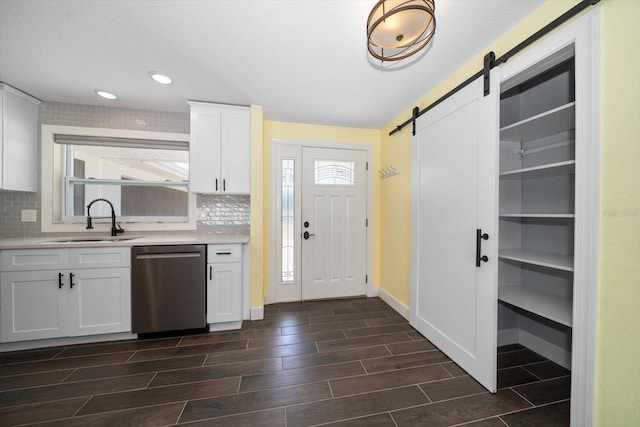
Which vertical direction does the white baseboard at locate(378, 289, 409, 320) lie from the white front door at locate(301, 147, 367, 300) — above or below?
below

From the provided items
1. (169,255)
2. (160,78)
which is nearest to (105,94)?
(160,78)

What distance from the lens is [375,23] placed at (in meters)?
1.08

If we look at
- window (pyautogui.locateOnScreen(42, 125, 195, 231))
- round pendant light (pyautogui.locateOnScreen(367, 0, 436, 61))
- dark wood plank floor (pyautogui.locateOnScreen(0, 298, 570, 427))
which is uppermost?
round pendant light (pyautogui.locateOnScreen(367, 0, 436, 61))

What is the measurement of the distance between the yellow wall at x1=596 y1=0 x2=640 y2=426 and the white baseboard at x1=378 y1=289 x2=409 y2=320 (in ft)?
5.36

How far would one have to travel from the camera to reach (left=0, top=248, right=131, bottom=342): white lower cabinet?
2.05m

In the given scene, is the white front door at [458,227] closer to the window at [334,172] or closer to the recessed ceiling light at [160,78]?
the window at [334,172]

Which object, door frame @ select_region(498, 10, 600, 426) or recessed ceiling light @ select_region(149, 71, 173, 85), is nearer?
door frame @ select_region(498, 10, 600, 426)

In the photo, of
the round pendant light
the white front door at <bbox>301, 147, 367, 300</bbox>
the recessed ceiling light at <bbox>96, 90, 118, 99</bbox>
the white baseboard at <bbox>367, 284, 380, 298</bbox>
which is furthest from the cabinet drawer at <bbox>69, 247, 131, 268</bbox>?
the white baseboard at <bbox>367, 284, 380, 298</bbox>

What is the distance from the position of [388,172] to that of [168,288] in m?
2.88

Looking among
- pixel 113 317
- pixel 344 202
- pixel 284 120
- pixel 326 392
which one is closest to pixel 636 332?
pixel 326 392

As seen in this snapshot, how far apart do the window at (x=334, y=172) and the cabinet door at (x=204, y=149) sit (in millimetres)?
1302

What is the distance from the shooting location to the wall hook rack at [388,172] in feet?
9.84

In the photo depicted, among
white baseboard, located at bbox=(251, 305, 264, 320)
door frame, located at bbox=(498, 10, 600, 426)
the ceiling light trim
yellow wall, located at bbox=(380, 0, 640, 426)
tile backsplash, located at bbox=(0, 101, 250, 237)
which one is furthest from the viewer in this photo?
white baseboard, located at bbox=(251, 305, 264, 320)

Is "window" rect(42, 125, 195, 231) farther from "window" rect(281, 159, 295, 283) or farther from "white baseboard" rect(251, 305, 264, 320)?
"white baseboard" rect(251, 305, 264, 320)
